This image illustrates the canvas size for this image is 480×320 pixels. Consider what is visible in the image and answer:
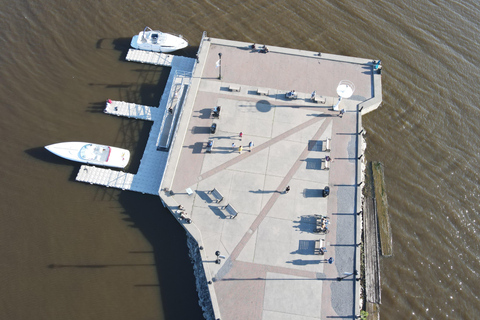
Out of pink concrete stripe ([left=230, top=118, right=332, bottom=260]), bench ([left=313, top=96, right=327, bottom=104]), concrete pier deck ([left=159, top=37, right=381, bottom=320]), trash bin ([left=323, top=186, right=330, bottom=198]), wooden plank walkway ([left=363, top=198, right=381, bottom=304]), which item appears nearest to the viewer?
concrete pier deck ([left=159, top=37, right=381, bottom=320])

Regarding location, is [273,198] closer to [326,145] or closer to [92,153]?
[326,145]

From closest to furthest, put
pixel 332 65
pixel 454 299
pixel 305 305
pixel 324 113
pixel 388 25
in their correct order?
pixel 305 305
pixel 454 299
pixel 324 113
pixel 332 65
pixel 388 25

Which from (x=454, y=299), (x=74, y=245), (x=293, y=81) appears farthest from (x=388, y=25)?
(x=74, y=245)

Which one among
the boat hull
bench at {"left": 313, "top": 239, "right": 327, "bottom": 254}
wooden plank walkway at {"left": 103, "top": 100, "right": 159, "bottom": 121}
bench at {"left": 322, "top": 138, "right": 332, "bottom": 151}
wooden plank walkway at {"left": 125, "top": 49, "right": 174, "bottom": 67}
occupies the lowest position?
bench at {"left": 313, "top": 239, "right": 327, "bottom": 254}

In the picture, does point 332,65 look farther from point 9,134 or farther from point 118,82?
point 9,134

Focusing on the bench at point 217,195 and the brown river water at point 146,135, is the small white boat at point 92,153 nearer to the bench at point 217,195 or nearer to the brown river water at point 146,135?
the brown river water at point 146,135

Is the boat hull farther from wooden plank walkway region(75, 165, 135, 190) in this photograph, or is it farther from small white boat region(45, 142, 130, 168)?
wooden plank walkway region(75, 165, 135, 190)

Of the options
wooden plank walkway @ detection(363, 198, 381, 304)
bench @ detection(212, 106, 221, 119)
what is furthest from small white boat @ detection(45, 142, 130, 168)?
wooden plank walkway @ detection(363, 198, 381, 304)
